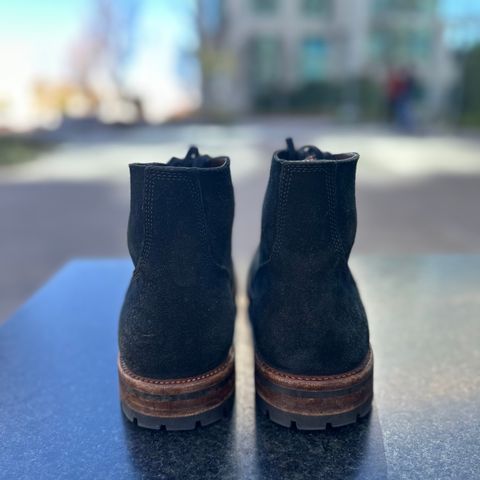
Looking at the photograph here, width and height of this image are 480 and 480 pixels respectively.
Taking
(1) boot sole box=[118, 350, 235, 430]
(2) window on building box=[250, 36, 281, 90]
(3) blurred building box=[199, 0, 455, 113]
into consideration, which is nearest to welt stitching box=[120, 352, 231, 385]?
(1) boot sole box=[118, 350, 235, 430]

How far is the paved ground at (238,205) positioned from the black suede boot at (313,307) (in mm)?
811

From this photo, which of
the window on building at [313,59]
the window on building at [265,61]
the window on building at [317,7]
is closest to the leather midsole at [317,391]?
the window on building at [265,61]

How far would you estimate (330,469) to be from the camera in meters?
0.69

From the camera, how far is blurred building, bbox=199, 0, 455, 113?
17.9m

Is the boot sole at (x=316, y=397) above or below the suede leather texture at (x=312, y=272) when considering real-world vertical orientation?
below

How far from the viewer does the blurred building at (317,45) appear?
Result: 58.7 feet

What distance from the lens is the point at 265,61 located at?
1908cm

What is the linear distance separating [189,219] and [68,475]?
0.37 metres

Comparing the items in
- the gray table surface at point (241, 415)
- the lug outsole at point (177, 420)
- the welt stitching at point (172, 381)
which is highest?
the welt stitching at point (172, 381)

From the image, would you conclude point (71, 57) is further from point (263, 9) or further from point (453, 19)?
point (453, 19)

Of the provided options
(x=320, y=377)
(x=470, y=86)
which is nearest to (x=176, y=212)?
(x=320, y=377)

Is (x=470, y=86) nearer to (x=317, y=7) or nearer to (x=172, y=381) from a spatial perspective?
(x=317, y=7)

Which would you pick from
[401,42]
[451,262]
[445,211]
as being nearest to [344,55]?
[401,42]

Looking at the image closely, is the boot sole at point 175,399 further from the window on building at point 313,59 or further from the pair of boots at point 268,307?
the window on building at point 313,59
